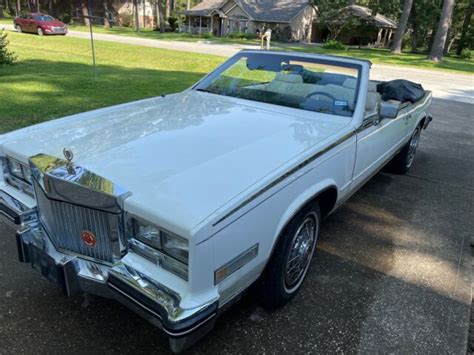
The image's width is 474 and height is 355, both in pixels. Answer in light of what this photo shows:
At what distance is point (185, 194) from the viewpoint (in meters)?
2.01

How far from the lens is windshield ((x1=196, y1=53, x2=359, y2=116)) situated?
11.5 ft

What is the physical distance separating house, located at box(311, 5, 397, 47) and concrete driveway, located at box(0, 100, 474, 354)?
1565 inches

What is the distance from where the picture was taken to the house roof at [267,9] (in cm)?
4388

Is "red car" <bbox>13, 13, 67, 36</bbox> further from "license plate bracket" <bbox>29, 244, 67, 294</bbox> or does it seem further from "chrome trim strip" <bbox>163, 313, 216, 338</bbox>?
"chrome trim strip" <bbox>163, 313, 216, 338</bbox>

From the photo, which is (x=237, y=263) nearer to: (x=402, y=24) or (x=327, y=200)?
(x=327, y=200)

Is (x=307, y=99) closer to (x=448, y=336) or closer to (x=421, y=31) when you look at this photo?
(x=448, y=336)

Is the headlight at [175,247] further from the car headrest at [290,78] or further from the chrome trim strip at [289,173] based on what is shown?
the car headrest at [290,78]

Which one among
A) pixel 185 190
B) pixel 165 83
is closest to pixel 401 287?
pixel 185 190

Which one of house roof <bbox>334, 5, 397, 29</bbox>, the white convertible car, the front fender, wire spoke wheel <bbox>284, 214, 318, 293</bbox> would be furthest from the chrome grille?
house roof <bbox>334, 5, 397, 29</bbox>

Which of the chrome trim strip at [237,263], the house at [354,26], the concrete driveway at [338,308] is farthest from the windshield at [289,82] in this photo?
the house at [354,26]

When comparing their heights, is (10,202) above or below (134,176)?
below

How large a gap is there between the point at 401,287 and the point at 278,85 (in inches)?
79.1

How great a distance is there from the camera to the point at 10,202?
8.48 feet

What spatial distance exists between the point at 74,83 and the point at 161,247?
9077 mm
